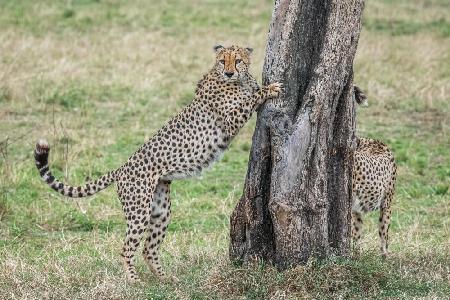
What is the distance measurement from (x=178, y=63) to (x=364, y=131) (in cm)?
361

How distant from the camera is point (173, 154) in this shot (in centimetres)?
573

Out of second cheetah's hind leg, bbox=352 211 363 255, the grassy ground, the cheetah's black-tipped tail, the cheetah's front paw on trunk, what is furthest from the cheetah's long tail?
second cheetah's hind leg, bbox=352 211 363 255

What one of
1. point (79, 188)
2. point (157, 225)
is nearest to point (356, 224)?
point (157, 225)

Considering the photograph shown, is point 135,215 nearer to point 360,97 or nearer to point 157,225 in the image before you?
point 157,225

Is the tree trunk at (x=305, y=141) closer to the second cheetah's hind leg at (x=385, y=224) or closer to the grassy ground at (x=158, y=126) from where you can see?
the grassy ground at (x=158, y=126)

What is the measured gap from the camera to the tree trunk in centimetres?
521

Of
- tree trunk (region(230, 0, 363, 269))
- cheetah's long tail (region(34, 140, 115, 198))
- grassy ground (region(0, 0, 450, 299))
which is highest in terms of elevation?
tree trunk (region(230, 0, 363, 269))

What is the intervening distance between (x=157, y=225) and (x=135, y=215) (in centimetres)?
30

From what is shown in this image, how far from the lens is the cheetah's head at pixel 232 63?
229 inches

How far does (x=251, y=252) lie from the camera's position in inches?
214

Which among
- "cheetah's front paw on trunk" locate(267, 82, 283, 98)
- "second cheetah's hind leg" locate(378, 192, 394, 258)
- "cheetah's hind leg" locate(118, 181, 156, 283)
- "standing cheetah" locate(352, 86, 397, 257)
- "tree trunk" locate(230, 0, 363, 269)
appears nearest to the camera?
"tree trunk" locate(230, 0, 363, 269)

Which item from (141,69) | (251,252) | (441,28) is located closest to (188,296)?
(251,252)

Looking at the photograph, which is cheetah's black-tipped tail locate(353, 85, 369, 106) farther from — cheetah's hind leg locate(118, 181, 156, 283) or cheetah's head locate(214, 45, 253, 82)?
cheetah's hind leg locate(118, 181, 156, 283)

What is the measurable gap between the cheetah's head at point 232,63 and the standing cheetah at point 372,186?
104 cm
